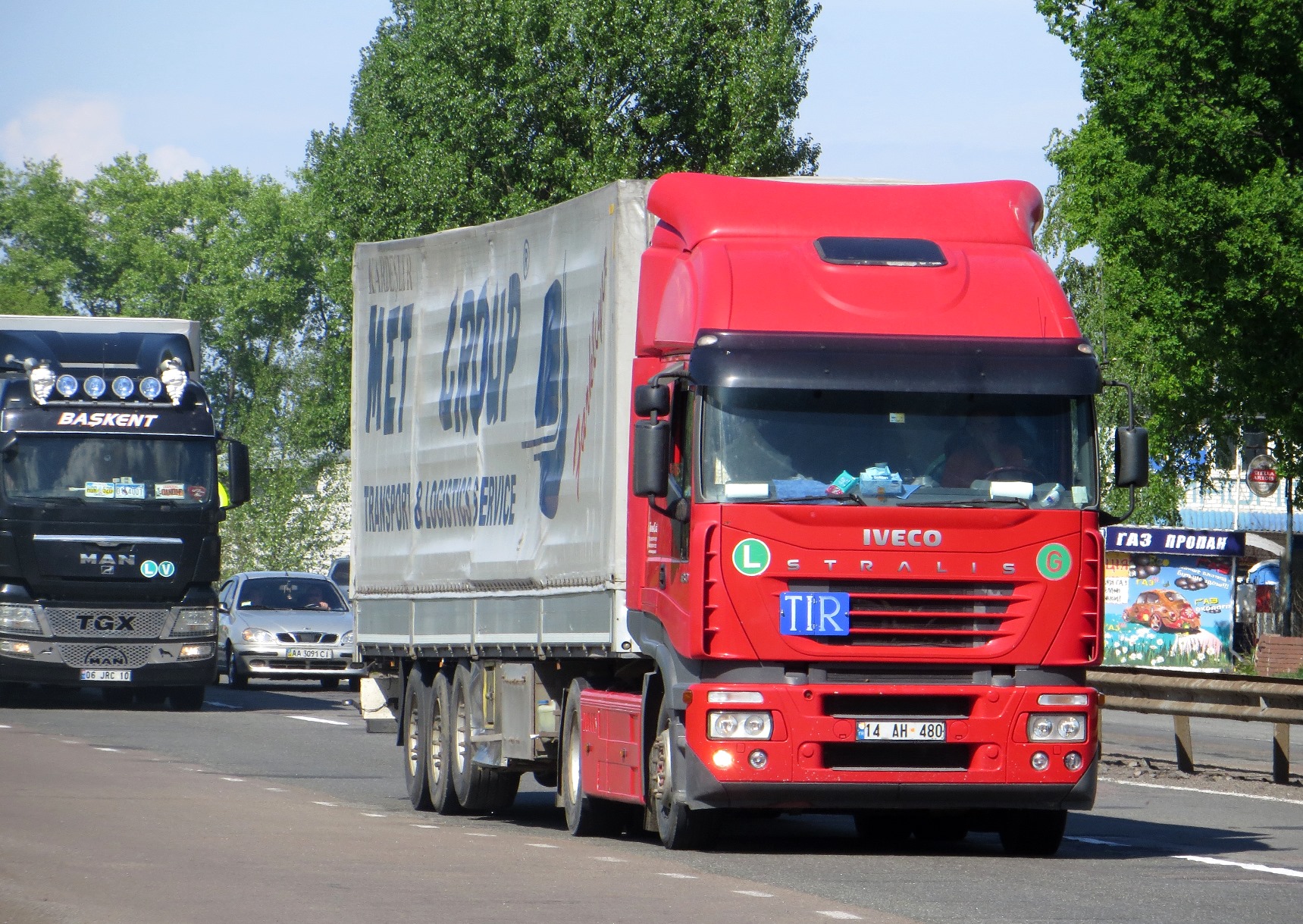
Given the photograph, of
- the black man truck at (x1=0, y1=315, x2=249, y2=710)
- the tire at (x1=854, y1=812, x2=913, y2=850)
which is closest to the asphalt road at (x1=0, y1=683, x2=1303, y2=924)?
the tire at (x1=854, y1=812, x2=913, y2=850)

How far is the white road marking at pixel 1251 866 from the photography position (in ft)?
38.7

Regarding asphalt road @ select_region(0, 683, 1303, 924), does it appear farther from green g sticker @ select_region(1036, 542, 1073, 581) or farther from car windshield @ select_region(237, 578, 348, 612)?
car windshield @ select_region(237, 578, 348, 612)

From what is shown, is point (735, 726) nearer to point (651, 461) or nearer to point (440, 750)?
point (651, 461)

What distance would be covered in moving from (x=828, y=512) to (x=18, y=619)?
59.2ft

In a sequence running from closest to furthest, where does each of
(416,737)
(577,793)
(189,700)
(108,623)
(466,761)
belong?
(577,793)
(466,761)
(416,737)
(108,623)
(189,700)

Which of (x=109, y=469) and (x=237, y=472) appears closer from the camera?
(x=109, y=469)

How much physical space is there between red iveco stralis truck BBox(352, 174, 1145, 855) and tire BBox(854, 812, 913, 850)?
5 centimetres

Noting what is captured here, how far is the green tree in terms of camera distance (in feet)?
150

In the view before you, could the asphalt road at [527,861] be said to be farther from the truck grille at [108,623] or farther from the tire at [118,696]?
the tire at [118,696]

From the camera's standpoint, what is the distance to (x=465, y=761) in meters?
15.4

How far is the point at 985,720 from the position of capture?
1177 cm

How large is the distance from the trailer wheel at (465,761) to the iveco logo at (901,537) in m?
4.60

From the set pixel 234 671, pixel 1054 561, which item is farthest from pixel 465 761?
pixel 234 671

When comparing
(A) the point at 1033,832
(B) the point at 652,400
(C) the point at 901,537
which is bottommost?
(A) the point at 1033,832
